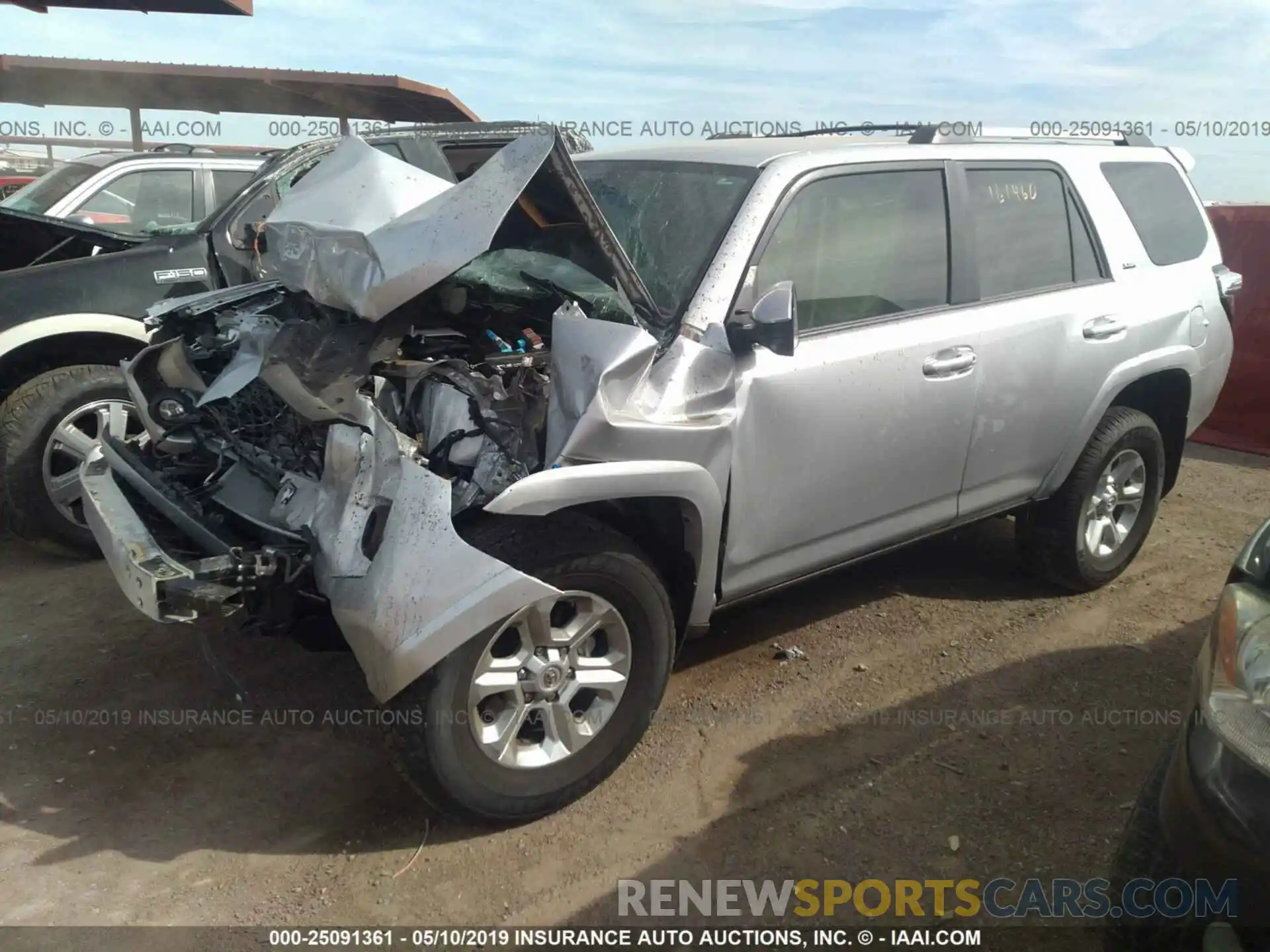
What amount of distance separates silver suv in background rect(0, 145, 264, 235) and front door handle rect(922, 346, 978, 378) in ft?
15.7

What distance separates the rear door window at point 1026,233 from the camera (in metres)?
3.72

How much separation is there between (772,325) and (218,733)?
229 cm

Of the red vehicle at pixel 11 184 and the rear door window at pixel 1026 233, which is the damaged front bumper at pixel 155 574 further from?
the red vehicle at pixel 11 184

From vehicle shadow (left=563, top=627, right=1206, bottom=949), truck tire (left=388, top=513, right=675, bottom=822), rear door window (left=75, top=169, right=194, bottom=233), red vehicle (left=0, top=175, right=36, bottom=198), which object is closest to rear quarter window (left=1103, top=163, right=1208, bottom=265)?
vehicle shadow (left=563, top=627, right=1206, bottom=949)

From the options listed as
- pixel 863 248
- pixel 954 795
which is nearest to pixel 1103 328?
pixel 863 248

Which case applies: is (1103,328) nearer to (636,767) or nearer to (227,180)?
(636,767)

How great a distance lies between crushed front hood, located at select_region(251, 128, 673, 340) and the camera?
2727 mm

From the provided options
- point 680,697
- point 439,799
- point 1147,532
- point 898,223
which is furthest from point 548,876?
point 1147,532

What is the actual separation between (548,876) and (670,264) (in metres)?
1.87

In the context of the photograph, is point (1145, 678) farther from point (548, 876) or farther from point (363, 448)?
point (363, 448)

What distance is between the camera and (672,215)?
3.28 meters

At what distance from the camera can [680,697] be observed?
355cm

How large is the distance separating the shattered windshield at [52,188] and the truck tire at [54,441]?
7.38 feet

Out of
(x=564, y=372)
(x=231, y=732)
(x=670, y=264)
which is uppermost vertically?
(x=670, y=264)
